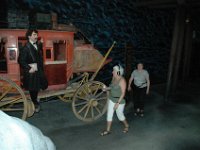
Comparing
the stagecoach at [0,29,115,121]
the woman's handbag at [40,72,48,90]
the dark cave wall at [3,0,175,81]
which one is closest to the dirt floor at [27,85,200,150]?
the stagecoach at [0,29,115,121]

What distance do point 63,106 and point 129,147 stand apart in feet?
10.3

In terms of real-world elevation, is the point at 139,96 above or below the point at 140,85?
below

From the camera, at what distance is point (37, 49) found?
5.56 metres

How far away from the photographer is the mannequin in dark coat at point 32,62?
17.5 feet

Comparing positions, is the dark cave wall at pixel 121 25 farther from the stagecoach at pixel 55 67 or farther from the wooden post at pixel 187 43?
the stagecoach at pixel 55 67

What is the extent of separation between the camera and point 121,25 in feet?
A: 31.0

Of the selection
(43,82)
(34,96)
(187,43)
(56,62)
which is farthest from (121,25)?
(34,96)

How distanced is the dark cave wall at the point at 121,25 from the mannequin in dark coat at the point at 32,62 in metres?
1.76

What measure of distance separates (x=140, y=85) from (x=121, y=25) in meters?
3.43

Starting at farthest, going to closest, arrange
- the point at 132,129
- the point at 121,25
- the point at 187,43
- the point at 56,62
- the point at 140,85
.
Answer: the point at 187,43
the point at 121,25
the point at 140,85
the point at 56,62
the point at 132,129

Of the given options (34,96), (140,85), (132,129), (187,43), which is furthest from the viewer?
(187,43)

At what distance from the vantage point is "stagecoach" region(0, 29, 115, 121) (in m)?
5.44

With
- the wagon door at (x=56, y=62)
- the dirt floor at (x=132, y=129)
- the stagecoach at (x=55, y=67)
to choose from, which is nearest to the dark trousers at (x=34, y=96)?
the stagecoach at (x=55, y=67)

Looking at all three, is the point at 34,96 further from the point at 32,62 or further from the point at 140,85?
the point at 140,85
